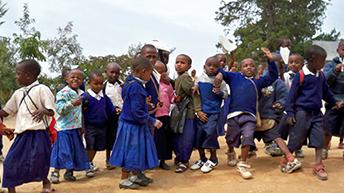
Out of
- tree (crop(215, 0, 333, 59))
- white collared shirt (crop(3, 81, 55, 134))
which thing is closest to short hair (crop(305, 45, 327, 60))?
white collared shirt (crop(3, 81, 55, 134))

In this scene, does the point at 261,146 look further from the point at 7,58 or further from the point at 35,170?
the point at 7,58

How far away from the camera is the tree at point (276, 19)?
31.5m

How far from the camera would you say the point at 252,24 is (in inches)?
1268

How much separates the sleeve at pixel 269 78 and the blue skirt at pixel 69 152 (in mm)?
2705

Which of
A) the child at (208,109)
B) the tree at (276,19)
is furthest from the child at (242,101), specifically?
the tree at (276,19)

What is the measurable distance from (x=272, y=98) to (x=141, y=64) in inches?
93.3

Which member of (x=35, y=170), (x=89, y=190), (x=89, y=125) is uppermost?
(x=89, y=125)

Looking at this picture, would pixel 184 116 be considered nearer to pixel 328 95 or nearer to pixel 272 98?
pixel 272 98

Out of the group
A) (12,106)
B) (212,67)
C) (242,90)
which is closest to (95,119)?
(12,106)

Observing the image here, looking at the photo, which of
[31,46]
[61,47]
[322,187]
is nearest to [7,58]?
[61,47]

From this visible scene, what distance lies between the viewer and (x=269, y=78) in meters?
5.94

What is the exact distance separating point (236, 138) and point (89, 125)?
2096 mm

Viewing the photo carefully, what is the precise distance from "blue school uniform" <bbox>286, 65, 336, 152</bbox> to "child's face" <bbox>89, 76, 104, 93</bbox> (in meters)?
2.64

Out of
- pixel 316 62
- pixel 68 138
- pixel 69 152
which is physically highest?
pixel 316 62
